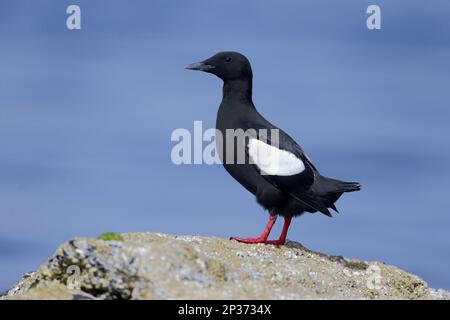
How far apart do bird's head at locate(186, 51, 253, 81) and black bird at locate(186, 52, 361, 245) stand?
0.62 m

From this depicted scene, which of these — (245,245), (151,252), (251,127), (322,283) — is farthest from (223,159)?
(151,252)

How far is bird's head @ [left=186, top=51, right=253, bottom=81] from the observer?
44.0ft

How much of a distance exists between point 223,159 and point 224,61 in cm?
181

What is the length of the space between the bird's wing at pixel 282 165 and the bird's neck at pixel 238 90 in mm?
898

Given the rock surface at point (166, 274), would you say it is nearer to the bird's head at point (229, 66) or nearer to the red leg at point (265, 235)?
the red leg at point (265, 235)

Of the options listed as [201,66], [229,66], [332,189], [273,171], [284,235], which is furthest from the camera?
[201,66]

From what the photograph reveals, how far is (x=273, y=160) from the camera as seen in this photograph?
40.0 feet

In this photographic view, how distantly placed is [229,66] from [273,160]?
2052 mm

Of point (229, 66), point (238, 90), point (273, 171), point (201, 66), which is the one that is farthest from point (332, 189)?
point (201, 66)

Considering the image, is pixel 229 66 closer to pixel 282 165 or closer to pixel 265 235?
pixel 282 165

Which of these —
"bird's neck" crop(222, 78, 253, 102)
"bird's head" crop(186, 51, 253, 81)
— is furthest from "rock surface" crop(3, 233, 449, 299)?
"bird's head" crop(186, 51, 253, 81)

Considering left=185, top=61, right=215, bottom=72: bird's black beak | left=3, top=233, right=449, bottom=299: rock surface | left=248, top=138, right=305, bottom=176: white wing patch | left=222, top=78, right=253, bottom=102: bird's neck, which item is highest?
left=185, top=61, right=215, bottom=72: bird's black beak

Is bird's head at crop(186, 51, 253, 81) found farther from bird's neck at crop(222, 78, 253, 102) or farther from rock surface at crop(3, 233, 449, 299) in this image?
rock surface at crop(3, 233, 449, 299)
